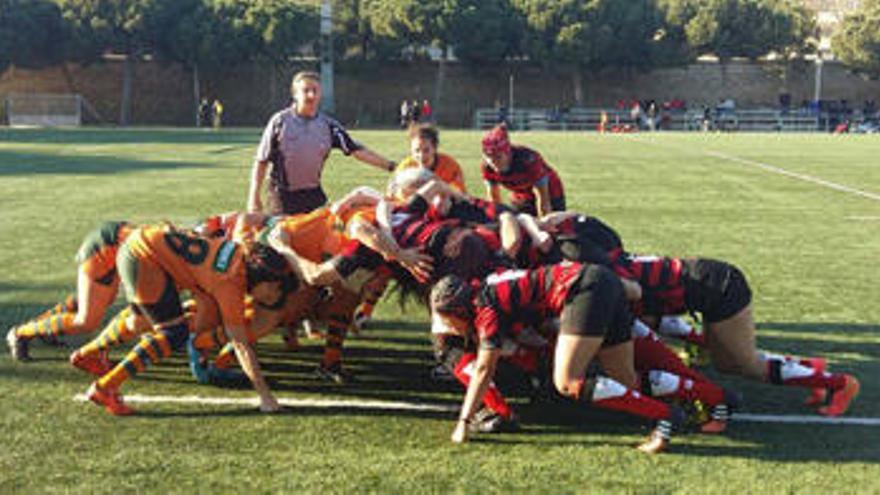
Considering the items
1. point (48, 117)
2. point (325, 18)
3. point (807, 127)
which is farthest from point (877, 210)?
point (48, 117)

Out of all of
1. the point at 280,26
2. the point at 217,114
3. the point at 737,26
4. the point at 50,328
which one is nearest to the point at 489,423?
the point at 50,328

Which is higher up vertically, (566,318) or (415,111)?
(415,111)

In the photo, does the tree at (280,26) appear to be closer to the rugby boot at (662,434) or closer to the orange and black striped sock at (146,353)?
the orange and black striped sock at (146,353)

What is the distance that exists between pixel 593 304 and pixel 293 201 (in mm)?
3205

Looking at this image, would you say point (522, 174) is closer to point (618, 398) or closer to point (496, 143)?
point (496, 143)

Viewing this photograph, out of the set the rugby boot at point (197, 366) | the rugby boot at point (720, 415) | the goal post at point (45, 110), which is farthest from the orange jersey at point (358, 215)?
the goal post at point (45, 110)

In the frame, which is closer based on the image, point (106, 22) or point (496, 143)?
point (496, 143)

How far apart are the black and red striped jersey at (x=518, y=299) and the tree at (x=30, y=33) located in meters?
47.9

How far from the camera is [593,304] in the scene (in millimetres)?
4449

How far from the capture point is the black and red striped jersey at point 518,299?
4.54 m

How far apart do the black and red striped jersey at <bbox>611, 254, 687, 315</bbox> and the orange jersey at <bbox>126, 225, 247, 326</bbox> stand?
2233 mm

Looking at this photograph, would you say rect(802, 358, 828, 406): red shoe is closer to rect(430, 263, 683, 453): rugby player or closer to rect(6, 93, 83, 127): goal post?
rect(430, 263, 683, 453): rugby player

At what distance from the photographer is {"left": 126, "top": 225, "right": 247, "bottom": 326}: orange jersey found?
5043 millimetres

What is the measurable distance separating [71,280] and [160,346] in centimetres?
375
